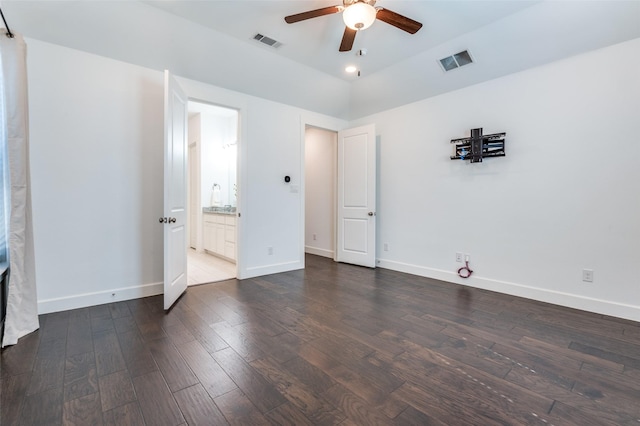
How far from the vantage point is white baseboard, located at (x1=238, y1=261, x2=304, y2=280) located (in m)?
4.02

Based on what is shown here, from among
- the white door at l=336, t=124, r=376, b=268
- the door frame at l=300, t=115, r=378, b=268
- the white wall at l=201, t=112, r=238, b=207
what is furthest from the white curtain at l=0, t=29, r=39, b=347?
the white wall at l=201, t=112, r=238, b=207

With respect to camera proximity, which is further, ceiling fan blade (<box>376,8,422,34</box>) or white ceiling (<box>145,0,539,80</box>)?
white ceiling (<box>145,0,539,80</box>)

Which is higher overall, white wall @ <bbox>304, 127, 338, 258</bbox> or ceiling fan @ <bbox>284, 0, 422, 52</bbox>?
ceiling fan @ <bbox>284, 0, 422, 52</bbox>

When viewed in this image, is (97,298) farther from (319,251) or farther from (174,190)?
(319,251)

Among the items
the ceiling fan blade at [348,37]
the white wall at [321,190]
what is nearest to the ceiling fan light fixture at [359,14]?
the ceiling fan blade at [348,37]

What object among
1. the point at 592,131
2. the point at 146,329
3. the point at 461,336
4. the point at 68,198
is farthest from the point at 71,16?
the point at 592,131

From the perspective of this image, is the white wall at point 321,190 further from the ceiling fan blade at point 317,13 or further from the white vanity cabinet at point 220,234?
the ceiling fan blade at point 317,13

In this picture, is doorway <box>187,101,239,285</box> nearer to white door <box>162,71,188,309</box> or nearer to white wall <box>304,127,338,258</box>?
white wall <box>304,127,338,258</box>

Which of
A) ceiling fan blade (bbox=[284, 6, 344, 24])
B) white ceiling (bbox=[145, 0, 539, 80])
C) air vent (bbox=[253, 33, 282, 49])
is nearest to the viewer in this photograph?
ceiling fan blade (bbox=[284, 6, 344, 24])

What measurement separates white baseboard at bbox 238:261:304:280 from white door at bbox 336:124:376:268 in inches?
37.8

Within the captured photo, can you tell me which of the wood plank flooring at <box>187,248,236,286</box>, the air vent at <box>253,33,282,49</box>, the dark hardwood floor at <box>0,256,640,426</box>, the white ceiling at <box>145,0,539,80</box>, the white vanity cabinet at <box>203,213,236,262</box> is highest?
the air vent at <box>253,33,282,49</box>

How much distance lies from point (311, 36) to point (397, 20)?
1166mm

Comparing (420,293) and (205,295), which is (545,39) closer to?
(420,293)

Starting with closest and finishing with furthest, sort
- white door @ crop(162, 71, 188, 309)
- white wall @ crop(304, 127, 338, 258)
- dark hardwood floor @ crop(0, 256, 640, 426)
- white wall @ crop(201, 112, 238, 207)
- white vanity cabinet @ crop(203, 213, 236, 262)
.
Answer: dark hardwood floor @ crop(0, 256, 640, 426)
white door @ crop(162, 71, 188, 309)
white vanity cabinet @ crop(203, 213, 236, 262)
white wall @ crop(304, 127, 338, 258)
white wall @ crop(201, 112, 238, 207)
